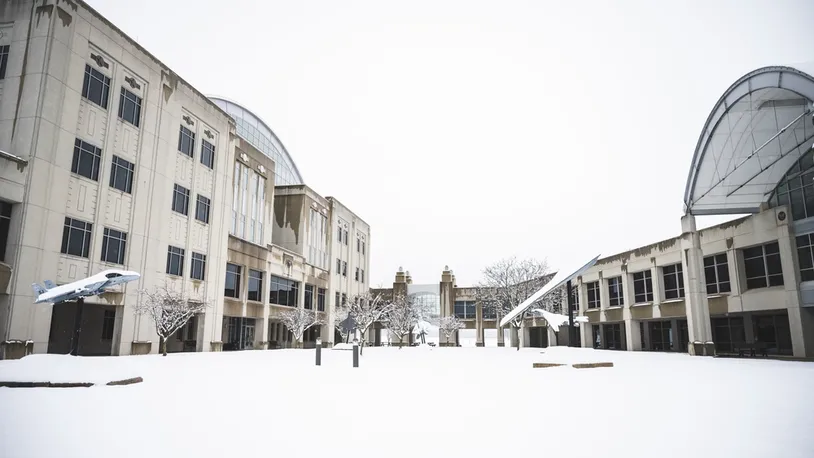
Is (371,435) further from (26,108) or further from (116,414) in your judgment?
(26,108)

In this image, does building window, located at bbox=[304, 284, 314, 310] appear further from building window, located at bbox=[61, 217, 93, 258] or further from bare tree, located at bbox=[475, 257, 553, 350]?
building window, located at bbox=[61, 217, 93, 258]

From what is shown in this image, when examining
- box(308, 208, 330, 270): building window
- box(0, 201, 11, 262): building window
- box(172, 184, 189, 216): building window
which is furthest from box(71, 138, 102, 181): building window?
box(308, 208, 330, 270): building window

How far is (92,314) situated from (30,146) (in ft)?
40.3

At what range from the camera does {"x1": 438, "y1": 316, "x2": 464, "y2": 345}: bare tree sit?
229 ft

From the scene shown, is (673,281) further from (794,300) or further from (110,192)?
(110,192)

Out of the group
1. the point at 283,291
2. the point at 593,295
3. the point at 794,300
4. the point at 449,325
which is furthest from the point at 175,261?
the point at 449,325

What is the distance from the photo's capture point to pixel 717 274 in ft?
117

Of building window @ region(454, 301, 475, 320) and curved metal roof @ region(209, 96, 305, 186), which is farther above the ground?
curved metal roof @ region(209, 96, 305, 186)

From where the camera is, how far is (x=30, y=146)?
23.3 meters

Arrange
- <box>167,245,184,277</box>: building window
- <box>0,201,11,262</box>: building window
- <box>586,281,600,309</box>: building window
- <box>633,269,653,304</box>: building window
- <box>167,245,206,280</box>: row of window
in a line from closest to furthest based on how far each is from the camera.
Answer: <box>0,201,11,262</box>: building window, <box>167,245,184,277</box>: building window, <box>167,245,206,280</box>: row of window, <box>633,269,653,304</box>: building window, <box>586,281,600,309</box>: building window

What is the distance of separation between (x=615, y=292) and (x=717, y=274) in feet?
44.6

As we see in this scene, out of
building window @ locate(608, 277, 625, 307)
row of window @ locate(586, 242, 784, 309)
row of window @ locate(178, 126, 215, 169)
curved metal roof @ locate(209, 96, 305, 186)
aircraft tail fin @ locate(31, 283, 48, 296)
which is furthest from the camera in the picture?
curved metal roof @ locate(209, 96, 305, 186)

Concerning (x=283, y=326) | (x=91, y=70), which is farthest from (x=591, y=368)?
(x=283, y=326)

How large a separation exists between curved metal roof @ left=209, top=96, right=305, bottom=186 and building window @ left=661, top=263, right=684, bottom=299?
154 ft
